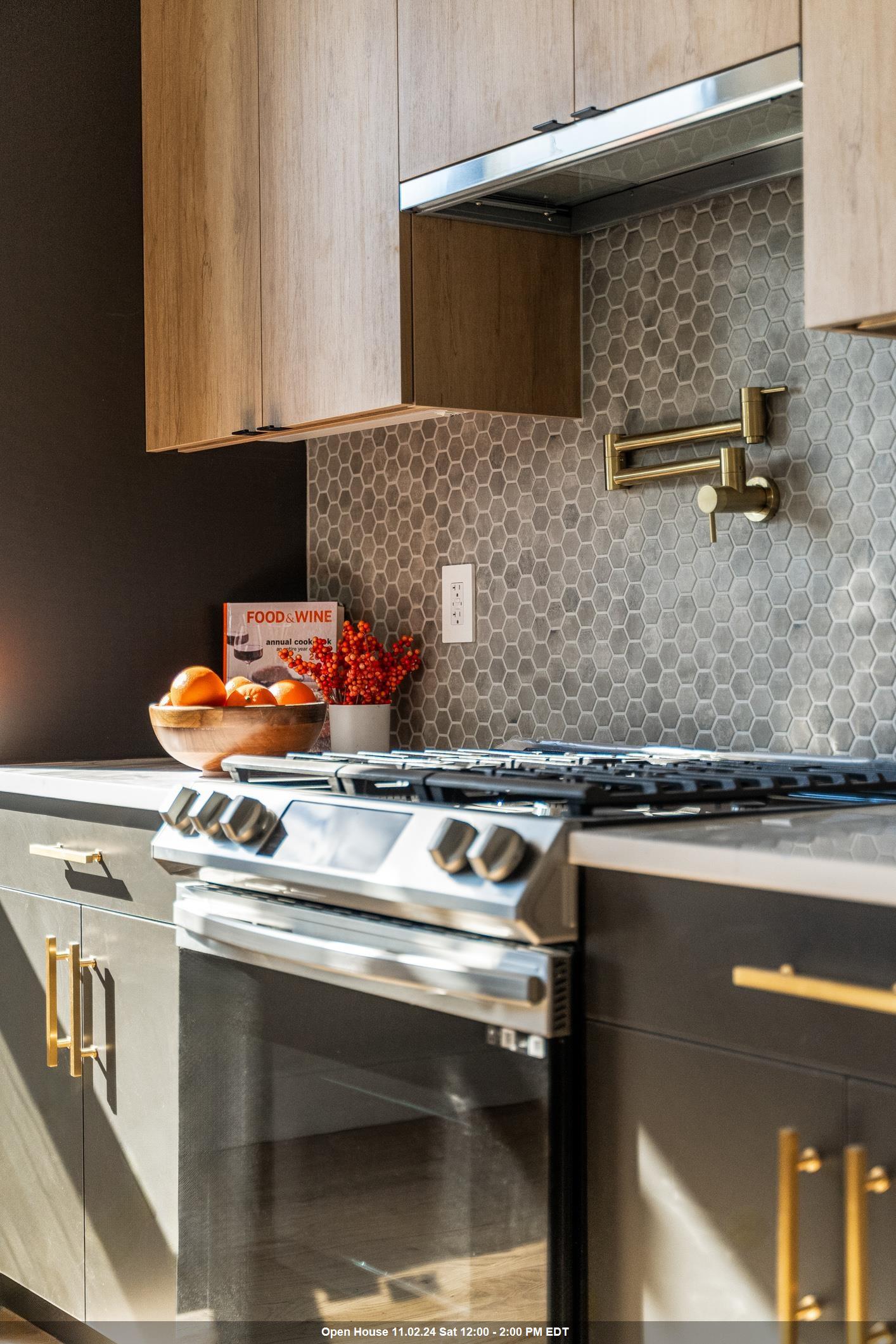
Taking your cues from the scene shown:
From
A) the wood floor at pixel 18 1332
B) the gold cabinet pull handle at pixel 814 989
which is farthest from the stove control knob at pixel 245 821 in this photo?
the wood floor at pixel 18 1332

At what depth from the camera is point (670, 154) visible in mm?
1999

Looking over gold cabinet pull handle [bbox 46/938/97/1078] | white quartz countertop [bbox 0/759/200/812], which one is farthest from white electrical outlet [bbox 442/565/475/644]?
gold cabinet pull handle [bbox 46/938/97/1078]

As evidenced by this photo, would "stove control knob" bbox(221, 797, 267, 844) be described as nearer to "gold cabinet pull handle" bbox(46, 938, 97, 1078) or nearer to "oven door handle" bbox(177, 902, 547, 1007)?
"oven door handle" bbox(177, 902, 547, 1007)

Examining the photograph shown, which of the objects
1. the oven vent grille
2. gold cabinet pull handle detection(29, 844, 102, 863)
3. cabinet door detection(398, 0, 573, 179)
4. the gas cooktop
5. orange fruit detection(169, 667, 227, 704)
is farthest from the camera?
orange fruit detection(169, 667, 227, 704)

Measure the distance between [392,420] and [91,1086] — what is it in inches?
45.9

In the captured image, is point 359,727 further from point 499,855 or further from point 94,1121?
point 499,855

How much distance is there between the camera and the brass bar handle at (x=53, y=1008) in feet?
7.43

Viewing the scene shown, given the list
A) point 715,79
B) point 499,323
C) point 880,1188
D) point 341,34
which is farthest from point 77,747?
point 880,1188

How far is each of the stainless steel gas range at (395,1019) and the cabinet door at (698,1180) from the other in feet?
0.13

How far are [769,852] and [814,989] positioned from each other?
0.13m

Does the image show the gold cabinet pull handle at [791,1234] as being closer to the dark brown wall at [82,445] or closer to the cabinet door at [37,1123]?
the cabinet door at [37,1123]

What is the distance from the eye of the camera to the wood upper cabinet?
2.23 meters

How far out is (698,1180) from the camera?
1.30 metres

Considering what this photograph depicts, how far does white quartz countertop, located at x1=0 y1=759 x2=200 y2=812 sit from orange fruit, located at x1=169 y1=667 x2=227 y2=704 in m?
0.13
